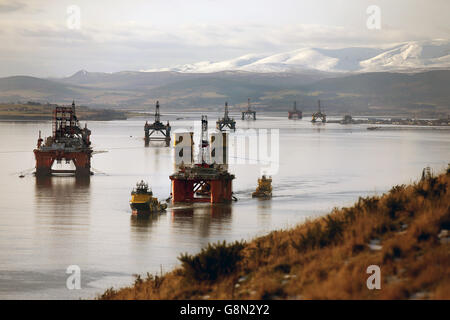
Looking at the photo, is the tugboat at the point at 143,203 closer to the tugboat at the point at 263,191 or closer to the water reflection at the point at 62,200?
the water reflection at the point at 62,200

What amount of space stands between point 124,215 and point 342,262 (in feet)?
98.6

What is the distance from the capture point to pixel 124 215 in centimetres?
4153

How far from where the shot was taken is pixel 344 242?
13828 millimetres

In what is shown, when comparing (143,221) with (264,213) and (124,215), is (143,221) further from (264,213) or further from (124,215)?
(264,213)

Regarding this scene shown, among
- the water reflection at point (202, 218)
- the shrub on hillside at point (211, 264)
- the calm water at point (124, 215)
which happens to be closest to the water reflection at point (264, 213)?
the calm water at point (124, 215)

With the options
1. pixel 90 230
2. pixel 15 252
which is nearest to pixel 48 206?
pixel 90 230

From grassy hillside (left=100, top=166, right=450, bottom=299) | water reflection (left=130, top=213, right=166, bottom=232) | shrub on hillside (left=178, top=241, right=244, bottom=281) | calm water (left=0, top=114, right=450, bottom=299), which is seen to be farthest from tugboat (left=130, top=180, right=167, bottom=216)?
shrub on hillside (left=178, top=241, right=244, bottom=281)

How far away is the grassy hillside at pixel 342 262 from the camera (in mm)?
11320

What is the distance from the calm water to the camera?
26.7m

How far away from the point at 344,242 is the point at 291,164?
63.6m

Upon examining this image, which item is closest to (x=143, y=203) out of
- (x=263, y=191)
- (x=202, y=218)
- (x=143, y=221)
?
(x=143, y=221)

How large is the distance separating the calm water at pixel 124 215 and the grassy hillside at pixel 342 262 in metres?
9.31

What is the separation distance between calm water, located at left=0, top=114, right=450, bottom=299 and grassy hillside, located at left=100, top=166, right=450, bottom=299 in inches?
367

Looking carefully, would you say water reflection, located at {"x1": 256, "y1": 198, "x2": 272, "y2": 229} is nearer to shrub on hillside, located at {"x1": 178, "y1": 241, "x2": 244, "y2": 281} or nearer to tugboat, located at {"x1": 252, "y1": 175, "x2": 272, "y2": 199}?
tugboat, located at {"x1": 252, "y1": 175, "x2": 272, "y2": 199}
